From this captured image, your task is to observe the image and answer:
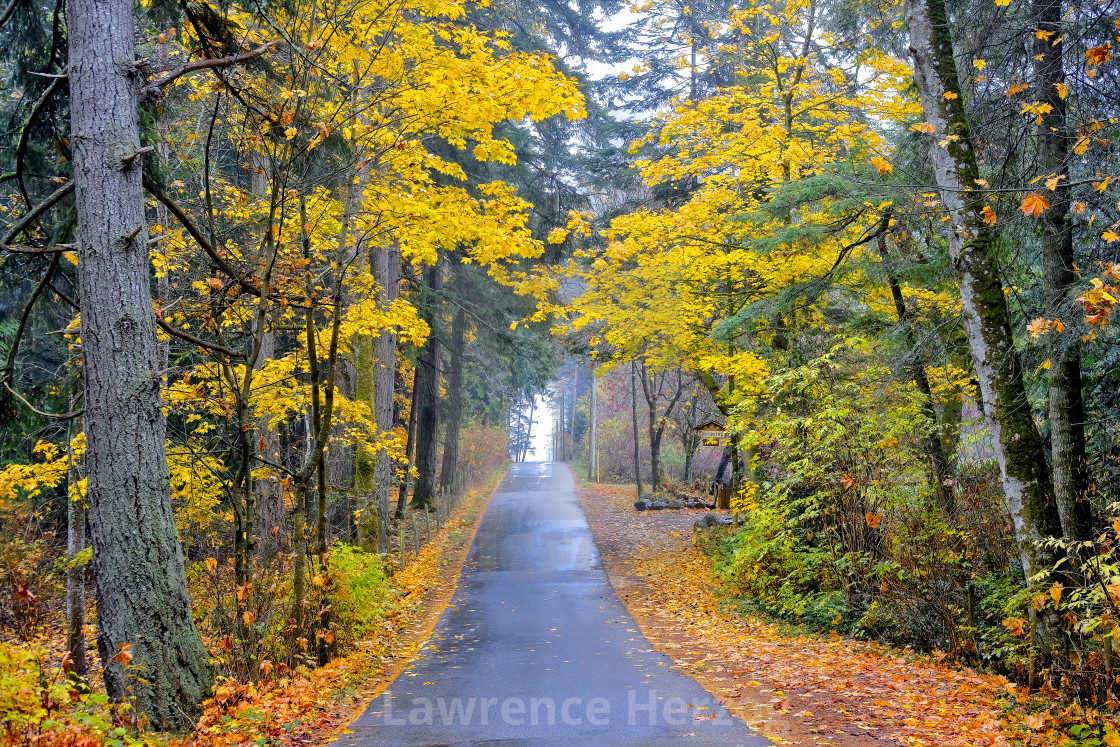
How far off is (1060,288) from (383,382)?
11.6m

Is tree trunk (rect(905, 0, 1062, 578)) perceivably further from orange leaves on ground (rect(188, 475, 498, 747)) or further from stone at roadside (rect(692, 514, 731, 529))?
stone at roadside (rect(692, 514, 731, 529))

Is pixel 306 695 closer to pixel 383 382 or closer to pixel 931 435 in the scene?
pixel 931 435

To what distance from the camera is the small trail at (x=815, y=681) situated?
5.66 meters

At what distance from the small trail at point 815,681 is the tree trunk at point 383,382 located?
4907 mm

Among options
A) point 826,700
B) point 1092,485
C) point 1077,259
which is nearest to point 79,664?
point 826,700

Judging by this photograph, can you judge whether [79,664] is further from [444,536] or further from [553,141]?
[553,141]

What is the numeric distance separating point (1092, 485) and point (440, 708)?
740 cm

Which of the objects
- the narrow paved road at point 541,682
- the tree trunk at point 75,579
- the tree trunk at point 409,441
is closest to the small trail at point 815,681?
the narrow paved road at point 541,682

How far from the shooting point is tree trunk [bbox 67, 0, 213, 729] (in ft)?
17.4

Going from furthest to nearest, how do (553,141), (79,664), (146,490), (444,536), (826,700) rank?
(553,141)
(444,536)
(79,664)
(826,700)
(146,490)

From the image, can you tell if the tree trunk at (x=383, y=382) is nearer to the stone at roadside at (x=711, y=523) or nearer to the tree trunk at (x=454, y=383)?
Result: the tree trunk at (x=454, y=383)

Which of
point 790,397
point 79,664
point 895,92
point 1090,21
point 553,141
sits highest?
point 553,141

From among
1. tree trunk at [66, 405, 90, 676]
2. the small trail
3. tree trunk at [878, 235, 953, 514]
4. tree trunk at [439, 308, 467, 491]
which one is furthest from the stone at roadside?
tree trunk at [66, 405, 90, 676]

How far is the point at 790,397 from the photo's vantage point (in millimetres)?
10375
